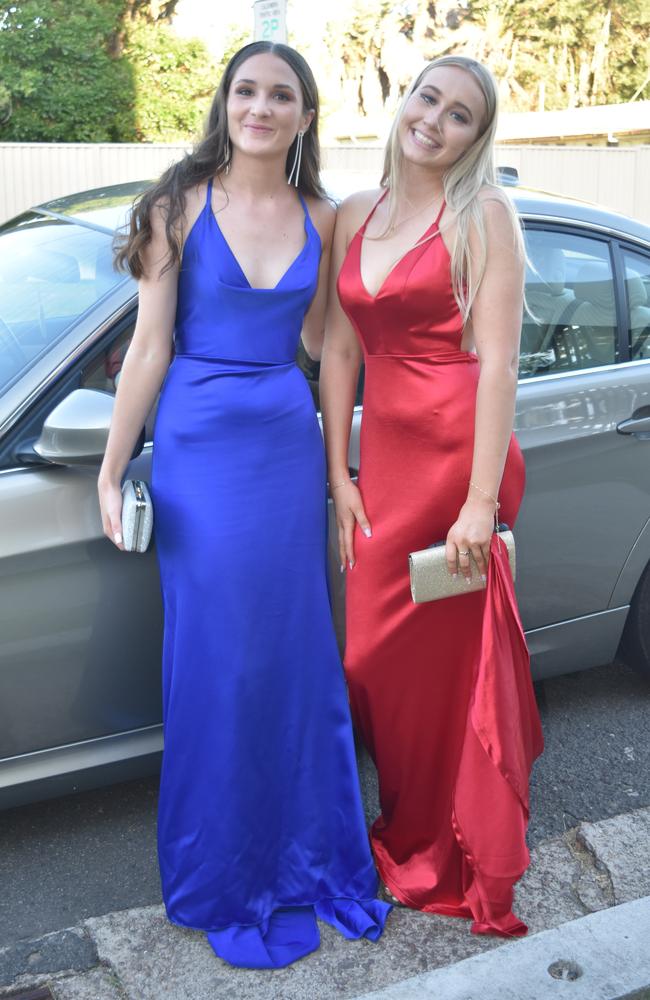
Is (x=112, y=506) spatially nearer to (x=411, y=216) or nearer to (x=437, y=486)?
(x=437, y=486)

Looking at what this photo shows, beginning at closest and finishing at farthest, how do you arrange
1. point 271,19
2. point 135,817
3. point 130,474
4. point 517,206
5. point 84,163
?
point 130,474, point 135,817, point 517,206, point 271,19, point 84,163

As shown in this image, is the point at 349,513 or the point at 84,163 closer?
the point at 349,513

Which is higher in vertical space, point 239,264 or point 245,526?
point 239,264

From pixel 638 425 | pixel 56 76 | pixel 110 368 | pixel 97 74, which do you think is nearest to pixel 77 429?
pixel 110 368

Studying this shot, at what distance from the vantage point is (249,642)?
241 centimetres

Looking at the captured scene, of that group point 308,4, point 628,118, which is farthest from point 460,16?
point 628,118

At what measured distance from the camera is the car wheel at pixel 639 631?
11.0 feet

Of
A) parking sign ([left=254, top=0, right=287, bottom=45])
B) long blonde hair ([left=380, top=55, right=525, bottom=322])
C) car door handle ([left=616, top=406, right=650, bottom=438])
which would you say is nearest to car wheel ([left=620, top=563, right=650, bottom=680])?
car door handle ([left=616, top=406, right=650, bottom=438])

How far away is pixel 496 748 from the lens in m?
2.43

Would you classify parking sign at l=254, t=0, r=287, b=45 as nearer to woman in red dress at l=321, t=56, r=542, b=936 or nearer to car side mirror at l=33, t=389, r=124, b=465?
woman in red dress at l=321, t=56, r=542, b=936

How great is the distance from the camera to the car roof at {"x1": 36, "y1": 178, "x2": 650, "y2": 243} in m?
3.00

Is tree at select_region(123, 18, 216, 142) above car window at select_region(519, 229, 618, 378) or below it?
above

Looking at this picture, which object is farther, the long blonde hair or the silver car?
the silver car

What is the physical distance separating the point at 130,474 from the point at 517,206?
1.37 m
